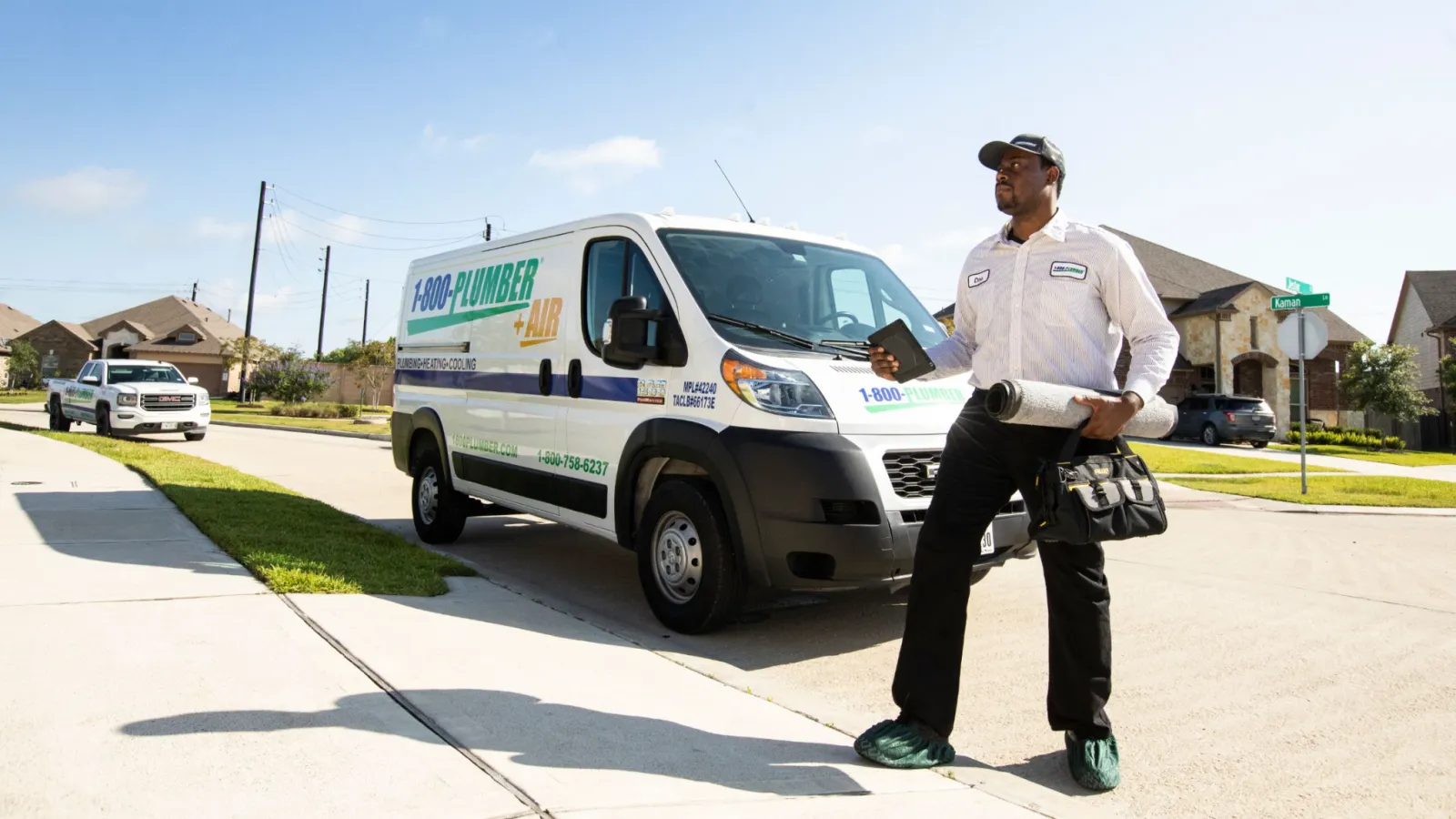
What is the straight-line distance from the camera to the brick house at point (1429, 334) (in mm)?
34000

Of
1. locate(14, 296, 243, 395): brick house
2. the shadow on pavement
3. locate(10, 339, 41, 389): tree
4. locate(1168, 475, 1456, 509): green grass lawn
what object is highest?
locate(14, 296, 243, 395): brick house

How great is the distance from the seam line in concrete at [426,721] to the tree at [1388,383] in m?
35.8

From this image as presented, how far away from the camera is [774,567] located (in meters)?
4.80

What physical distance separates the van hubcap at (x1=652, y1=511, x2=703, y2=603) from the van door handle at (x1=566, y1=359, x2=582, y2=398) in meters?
1.20

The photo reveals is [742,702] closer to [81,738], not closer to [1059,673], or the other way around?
[1059,673]

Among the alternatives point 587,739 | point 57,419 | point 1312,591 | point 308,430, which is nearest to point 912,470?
point 587,739

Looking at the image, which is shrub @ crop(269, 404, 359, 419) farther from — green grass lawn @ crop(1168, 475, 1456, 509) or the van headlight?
the van headlight

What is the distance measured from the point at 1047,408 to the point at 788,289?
2920 mm

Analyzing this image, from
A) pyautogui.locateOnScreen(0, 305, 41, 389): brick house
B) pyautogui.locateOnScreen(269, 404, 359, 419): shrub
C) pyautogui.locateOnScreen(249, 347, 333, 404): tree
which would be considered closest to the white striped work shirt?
pyautogui.locateOnScreen(269, 404, 359, 419): shrub

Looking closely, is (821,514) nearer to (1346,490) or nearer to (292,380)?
(1346,490)

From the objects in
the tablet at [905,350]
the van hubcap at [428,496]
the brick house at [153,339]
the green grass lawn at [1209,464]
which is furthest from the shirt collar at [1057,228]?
the brick house at [153,339]

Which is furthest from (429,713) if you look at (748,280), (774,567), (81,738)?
(748,280)

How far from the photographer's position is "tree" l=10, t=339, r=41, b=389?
6906 cm

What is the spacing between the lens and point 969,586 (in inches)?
131
